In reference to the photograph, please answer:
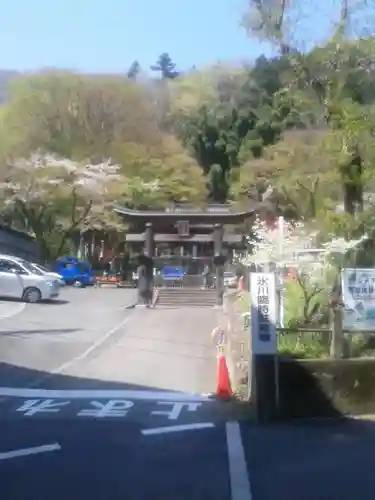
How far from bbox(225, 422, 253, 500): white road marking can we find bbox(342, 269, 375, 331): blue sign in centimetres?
227

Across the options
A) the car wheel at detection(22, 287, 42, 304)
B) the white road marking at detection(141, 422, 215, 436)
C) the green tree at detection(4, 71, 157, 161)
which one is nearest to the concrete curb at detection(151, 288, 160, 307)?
the car wheel at detection(22, 287, 42, 304)

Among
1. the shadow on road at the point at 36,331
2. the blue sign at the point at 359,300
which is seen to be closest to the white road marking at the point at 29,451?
the blue sign at the point at 359,300

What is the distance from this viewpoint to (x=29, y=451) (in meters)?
8.58

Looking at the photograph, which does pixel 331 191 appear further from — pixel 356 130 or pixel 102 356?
pixel 102 356

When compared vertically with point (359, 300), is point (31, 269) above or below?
above

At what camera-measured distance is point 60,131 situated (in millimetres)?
50281

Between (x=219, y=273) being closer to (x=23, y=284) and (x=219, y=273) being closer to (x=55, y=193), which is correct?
(x=23, y=284)

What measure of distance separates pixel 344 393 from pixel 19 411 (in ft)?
14.1

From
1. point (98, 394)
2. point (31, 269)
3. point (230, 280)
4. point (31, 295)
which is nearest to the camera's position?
point (98, 394)

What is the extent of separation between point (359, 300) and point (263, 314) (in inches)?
53.5

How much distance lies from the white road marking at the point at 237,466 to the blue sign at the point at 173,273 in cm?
3099

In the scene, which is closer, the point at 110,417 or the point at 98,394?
the point at 110,417

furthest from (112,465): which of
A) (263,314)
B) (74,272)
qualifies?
(74,272)

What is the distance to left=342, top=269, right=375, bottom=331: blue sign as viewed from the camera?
11531 mm
